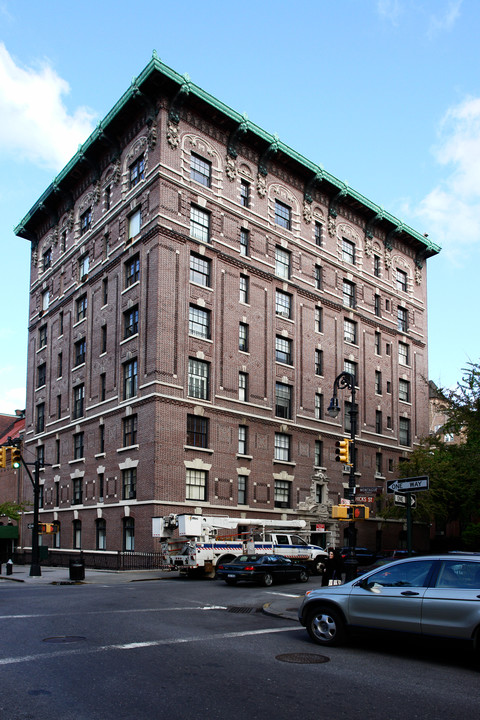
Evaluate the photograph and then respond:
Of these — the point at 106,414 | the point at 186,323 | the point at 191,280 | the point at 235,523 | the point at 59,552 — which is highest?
the point at 191,280

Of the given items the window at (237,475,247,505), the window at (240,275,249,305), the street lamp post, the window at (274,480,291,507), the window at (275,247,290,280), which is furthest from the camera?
the window at (275,247,290,280)

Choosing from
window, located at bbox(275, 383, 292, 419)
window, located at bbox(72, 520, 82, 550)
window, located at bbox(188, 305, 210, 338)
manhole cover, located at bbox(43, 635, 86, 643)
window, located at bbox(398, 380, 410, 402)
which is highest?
window, located at bbox(188, 305, 210, 338)

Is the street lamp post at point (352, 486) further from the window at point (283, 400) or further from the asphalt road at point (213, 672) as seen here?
the window at point (283, 400)

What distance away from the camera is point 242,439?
131 ft

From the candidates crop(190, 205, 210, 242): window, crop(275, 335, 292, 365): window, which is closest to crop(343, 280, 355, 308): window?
crop(275, 335, 292, 365): window

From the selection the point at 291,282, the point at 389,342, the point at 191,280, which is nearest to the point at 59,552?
the point at 191,280

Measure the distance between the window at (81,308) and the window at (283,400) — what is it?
14142mm

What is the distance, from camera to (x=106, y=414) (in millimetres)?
40375

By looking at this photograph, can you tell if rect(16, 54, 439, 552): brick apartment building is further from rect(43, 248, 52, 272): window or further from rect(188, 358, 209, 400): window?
rect(43, 248, 52, 272): window

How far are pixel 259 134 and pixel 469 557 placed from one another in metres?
36.6

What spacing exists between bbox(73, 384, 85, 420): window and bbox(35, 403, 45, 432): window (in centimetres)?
644

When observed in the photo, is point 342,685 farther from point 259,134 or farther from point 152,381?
point 259,134

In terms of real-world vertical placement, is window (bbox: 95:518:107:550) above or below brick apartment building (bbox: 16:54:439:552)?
below

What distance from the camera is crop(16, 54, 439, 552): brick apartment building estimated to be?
3706cm
